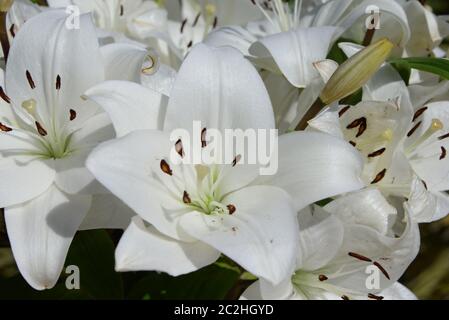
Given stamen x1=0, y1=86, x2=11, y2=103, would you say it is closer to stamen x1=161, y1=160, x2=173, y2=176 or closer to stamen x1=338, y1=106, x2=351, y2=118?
stamen x1=161, y1=160, x2=173, y2=176

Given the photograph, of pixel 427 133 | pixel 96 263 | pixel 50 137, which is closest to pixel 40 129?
pixel 50 137

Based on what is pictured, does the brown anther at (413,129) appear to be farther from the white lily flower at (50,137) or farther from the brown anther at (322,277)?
the white lily flower at (50,137)

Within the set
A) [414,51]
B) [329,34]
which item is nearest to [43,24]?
[329,34]

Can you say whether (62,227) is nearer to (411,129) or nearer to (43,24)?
(43,24)

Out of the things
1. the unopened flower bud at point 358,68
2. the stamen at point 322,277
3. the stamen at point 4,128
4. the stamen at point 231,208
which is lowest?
the stamen at point 322,277

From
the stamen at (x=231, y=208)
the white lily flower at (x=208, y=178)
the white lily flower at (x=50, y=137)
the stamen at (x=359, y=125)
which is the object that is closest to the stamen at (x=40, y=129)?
the white lily flower at (x=50, y=137)

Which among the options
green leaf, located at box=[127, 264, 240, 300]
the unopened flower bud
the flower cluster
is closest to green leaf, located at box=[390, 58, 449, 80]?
the flower cluster
